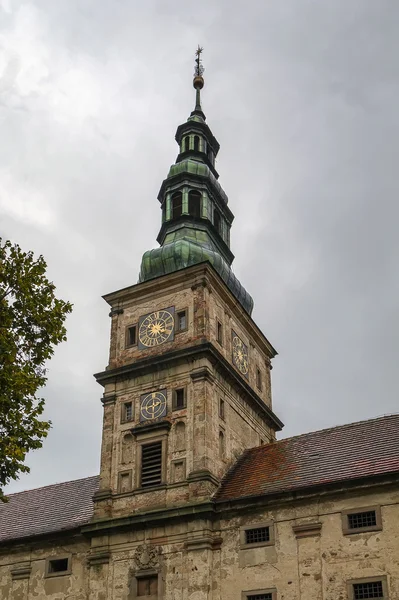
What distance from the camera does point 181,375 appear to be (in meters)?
34.5

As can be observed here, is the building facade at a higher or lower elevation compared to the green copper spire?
lower

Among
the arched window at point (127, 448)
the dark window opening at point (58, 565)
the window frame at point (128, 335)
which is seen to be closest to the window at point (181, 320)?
the window frame at point (128, 335)

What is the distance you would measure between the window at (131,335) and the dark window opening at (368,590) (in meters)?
15.2

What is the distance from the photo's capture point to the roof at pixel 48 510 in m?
35.5

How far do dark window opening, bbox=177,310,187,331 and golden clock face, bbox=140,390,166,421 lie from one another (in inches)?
125

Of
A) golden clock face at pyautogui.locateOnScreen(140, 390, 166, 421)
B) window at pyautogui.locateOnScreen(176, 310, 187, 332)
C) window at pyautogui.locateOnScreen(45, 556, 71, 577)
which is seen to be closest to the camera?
window at pyautogui.locateOnScreen(45, 556, 71, 577)

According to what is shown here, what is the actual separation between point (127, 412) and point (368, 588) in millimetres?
13198

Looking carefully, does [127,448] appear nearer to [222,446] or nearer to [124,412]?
[124,412]

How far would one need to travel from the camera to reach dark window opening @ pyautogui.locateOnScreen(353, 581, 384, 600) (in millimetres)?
26453

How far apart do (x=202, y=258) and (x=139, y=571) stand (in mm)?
15040

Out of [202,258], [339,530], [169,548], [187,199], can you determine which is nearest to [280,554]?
[339,530]

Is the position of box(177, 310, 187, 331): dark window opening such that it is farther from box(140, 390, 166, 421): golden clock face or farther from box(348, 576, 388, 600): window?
box(348, 576, 388, 600): window

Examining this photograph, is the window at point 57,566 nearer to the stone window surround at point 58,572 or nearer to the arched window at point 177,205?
the stone window surround at point 58,572

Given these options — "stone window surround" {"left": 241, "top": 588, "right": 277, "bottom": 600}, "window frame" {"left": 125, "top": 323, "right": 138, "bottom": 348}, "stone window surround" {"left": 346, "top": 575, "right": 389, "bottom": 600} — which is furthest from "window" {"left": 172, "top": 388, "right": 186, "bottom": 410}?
"stone window surround" {"left": 346, "top": 575, "right": 389, "bottom": 600}
